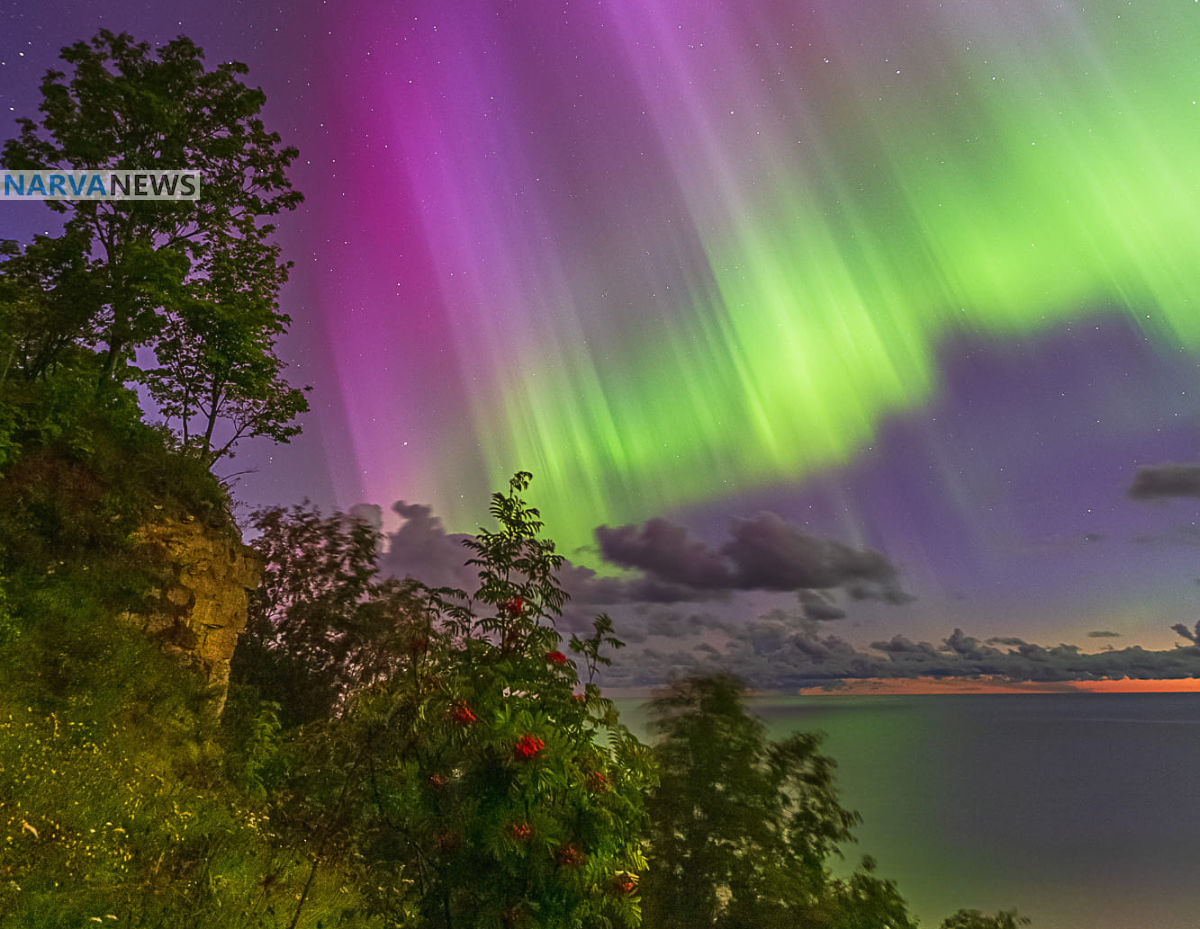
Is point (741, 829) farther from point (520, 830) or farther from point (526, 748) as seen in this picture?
point (526, 748)

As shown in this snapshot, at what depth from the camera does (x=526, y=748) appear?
4.79 m

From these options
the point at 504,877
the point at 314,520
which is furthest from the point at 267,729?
the point at 504,877

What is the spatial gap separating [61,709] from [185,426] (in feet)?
32.0

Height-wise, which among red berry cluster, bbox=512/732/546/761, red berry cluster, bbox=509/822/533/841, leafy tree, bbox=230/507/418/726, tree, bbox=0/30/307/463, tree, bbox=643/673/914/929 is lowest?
tree, bbox=643/673/914/929

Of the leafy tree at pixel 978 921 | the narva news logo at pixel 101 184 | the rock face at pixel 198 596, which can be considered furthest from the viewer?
the leafy tree at pixel 978 921

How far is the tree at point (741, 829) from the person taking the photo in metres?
12.7

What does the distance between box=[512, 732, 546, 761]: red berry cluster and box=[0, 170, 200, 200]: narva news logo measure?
17.4 m

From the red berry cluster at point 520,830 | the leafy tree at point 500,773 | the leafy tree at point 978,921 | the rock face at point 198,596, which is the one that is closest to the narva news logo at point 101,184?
the rock face at point 198,596

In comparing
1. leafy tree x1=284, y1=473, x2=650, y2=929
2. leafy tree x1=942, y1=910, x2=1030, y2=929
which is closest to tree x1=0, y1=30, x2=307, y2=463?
leafy tree x1=284, y1=473, x2=650, y2=929

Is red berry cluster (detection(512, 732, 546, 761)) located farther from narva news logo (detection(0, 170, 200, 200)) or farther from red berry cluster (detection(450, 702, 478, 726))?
narva news logo (detection(0, 170, 200, 200))

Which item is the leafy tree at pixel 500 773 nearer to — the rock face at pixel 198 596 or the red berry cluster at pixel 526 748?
the red berry cluster at pixel 526 748

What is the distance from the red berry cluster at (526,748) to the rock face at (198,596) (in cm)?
1044

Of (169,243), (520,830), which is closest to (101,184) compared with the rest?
(169,243)

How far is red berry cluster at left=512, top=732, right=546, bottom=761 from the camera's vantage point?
4.79m
